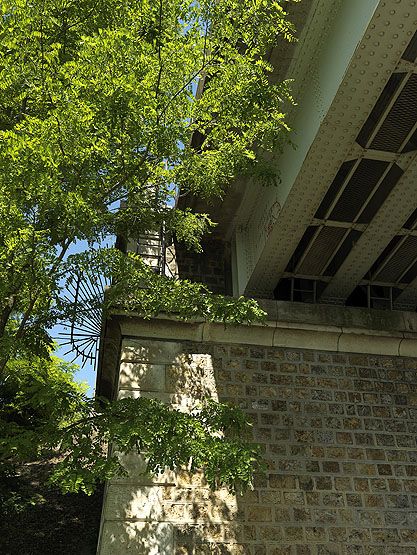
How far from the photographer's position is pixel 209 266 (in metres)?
7.19

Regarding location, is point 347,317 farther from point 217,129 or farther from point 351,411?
point 217,129

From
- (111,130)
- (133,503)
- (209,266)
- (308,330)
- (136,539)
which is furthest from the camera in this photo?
(209,266)

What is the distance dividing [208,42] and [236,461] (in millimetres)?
3128

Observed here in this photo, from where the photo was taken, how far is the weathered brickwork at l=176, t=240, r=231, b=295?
704 centimetres

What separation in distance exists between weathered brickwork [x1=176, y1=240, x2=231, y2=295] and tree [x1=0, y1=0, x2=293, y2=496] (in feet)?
7.01

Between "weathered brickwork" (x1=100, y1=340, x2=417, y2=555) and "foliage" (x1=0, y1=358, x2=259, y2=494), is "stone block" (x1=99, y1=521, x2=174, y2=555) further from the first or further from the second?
"foliage" (x1=0, y1=358, x2=259, y2=494)

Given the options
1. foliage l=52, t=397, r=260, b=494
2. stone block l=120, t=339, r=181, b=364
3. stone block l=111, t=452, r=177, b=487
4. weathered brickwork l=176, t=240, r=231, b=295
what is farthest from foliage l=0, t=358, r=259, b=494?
weathered brickwork l=176, t=240, r=231, b=295

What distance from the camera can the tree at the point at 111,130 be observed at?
11.4 feet

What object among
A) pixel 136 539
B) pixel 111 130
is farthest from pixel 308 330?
pixel 111 130

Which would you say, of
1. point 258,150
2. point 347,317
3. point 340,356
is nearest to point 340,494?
point 340,356

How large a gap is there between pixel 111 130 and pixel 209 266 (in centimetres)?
361

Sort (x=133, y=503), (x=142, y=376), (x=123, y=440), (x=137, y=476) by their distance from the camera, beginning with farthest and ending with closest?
1. (x=142, y=376)
2. (x=137, y=476)
3. (x=133, y=503)
4. (x=123, y=440)

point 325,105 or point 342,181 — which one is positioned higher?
point 325,105

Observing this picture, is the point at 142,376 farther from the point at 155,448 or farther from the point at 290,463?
the point at 155,448
